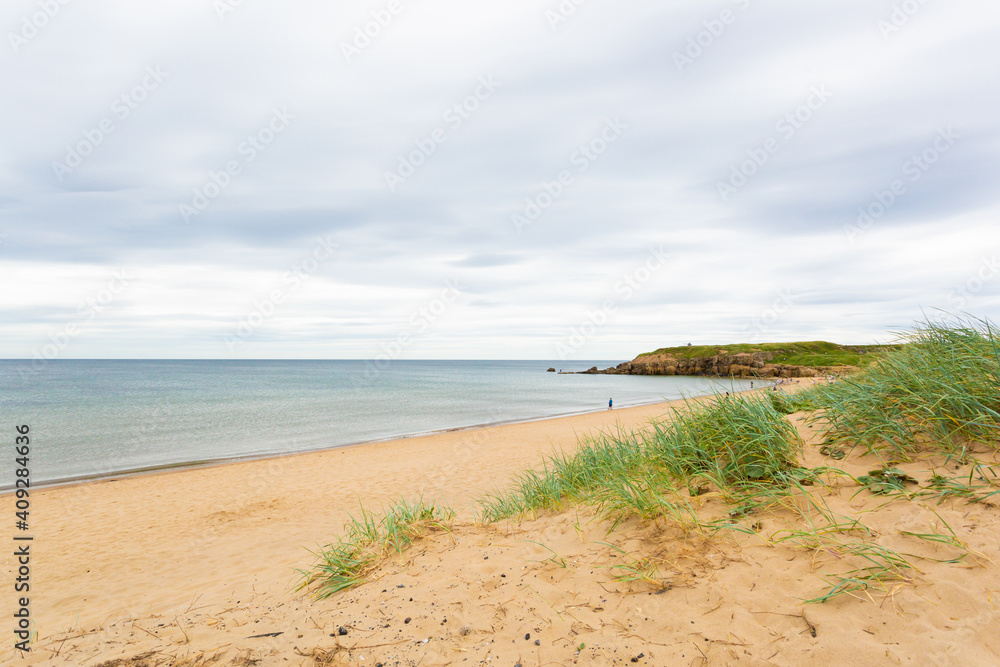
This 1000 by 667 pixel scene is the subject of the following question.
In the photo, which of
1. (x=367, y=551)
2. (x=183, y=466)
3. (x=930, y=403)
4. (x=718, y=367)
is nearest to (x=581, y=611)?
(x=367, y=551)

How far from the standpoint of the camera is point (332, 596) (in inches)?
160

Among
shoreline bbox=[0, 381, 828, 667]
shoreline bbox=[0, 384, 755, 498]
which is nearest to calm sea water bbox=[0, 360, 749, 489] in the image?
shoreline bbox=[0, 384, 755, 498]

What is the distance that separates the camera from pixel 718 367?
83.6 meters

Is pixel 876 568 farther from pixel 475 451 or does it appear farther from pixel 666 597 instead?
pixel 475 451

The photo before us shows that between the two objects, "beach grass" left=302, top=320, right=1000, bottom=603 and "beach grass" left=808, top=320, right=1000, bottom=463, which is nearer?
"beach grass" left=302, top=320, right=1000, bottom=603

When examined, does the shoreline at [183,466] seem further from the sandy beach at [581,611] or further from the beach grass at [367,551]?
the sandy beach at [581,611]

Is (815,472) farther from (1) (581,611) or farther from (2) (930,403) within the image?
(1) (581,611)

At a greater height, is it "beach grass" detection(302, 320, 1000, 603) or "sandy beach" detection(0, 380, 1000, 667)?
"beach grass" detection(302, 320, 1000, 603)

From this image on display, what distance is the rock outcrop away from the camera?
71444mm

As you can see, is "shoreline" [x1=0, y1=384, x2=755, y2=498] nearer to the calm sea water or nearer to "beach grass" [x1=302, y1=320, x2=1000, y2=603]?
the calm sea water

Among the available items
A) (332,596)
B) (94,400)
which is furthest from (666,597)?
(94,400)

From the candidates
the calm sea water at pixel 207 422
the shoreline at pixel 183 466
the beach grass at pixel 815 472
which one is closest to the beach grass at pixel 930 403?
the beach grass at pixel 815 472

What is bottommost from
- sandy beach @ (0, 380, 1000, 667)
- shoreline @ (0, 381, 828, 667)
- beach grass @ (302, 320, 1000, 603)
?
shoreline @ (0, 381, 828, 667)

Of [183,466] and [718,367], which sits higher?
[183,466]
